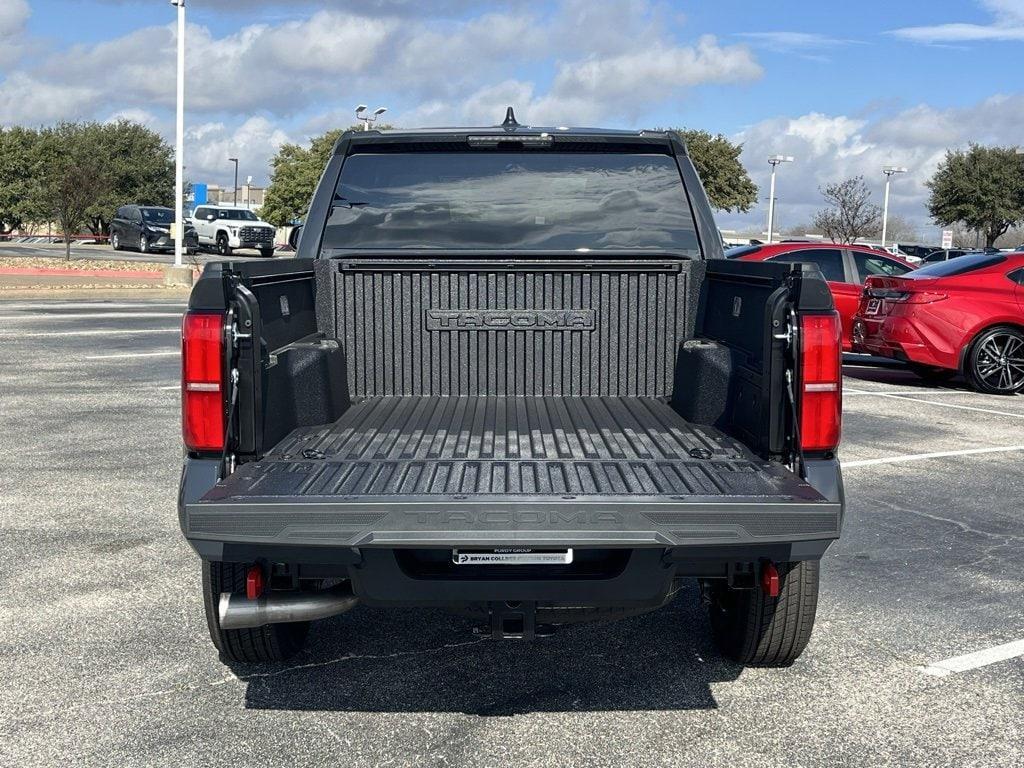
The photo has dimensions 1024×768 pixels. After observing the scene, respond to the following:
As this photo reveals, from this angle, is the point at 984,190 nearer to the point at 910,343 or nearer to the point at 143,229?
the point at 143,229

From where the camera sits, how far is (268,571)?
3740mm

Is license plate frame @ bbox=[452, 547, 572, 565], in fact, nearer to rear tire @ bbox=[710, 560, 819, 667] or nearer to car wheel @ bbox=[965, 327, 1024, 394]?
rear tire @ bbox=[710, 560, 819, 667]

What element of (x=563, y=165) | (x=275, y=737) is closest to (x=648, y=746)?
(x=275, y=737)

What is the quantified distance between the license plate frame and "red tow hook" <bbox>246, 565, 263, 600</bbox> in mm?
639

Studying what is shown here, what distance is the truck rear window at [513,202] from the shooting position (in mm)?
5332

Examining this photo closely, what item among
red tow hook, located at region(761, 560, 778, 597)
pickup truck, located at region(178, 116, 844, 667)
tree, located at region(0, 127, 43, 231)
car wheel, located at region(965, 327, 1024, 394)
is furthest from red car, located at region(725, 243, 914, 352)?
tree, located at region(0, 127, 43, 231)

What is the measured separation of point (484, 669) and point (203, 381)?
159 centimetres

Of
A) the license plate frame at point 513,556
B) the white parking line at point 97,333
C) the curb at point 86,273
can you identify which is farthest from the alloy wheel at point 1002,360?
the curb at point 86,273

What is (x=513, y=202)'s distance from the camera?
542 cm

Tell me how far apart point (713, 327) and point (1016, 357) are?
918 centimetres

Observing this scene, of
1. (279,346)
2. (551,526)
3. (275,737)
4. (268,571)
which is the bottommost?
(275,737)

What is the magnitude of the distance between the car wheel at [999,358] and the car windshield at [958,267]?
751mm

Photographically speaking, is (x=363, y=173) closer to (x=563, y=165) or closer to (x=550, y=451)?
(x=563, y=165)

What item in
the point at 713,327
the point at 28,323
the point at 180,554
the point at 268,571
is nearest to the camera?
the point at 268,571
